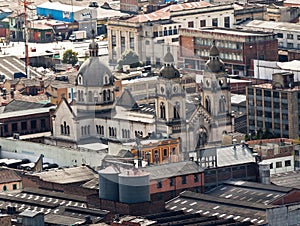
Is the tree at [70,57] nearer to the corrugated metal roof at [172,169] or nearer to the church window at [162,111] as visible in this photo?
the church window at [162,111]

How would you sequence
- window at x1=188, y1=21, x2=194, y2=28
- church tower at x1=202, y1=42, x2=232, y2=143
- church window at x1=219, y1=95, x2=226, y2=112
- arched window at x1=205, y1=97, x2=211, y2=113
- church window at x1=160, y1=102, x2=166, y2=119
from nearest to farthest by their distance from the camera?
church window at x1=160, y1=102, x2=166, y2=119 → church tower at x1=202, y1=42, x2=232, y2=143 → arched window at x1=205, y1=97, x2=211, y2=113 → church window at x1=219, y1=95, x2=226, y2=112 → window at x1=188, y1=21, x2=194, y2=28

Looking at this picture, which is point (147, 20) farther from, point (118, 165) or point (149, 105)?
point (118, 165)

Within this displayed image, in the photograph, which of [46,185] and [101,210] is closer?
[101,210]

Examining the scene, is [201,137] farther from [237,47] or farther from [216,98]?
[237,47]

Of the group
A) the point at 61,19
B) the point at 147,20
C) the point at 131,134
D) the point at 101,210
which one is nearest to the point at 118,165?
the point at 101,210

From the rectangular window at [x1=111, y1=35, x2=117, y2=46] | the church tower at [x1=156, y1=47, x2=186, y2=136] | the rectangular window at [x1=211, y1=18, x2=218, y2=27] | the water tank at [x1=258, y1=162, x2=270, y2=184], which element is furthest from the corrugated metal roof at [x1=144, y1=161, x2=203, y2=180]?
the rectangular window at [x1=211, y1=18, x2=218, y2=27]

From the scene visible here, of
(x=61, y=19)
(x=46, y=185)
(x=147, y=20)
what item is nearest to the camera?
(x=46, y=185)

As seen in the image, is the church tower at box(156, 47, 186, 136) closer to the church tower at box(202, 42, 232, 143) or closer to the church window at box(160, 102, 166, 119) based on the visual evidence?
the church window at box(160, 102, 166, 119)
